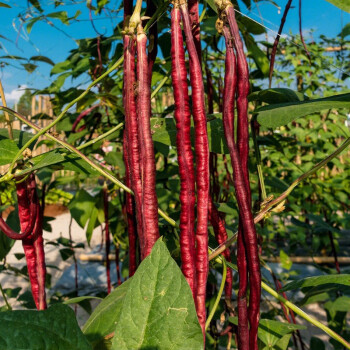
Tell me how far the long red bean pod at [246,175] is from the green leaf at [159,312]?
0.31 feet

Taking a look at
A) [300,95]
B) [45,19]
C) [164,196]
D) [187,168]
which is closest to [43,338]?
[187,168]

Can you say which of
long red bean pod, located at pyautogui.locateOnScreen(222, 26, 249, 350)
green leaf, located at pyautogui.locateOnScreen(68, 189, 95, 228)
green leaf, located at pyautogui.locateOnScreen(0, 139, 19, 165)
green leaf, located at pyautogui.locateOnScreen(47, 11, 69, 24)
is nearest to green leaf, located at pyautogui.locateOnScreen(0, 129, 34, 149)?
green leaf, located at pyautogui.locateOnScreen(0, 139, 19, 165)

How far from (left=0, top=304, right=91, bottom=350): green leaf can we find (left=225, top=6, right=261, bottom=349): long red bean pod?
0.17 metres

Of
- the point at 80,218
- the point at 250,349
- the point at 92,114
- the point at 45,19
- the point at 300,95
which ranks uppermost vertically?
the point at 45,19

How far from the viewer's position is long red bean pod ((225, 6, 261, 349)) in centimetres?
40

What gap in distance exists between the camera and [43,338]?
0.32m

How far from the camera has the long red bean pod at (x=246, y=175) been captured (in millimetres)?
401

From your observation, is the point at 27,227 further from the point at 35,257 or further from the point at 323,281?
the point at 323,281

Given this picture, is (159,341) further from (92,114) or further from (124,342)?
(92,114)

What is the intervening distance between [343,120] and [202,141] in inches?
152

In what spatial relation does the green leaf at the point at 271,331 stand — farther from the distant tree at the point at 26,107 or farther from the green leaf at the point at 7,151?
the distant tree at the point at 26,107

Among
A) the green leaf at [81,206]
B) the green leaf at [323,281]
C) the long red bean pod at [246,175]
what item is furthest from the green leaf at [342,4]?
the green leaf at [81,206]

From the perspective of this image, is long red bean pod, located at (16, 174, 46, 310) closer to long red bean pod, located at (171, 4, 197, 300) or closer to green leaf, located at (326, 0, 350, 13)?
long red bean pod, located at (171, 4, 197, 300)

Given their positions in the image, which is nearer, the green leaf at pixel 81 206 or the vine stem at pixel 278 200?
the vine stem at pixel 278 200
